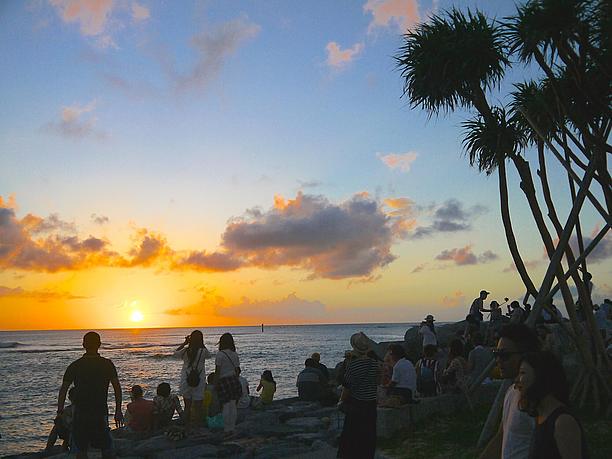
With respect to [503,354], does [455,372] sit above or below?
below

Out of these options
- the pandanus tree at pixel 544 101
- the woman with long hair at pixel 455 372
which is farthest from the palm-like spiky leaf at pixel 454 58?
the woman with long hair at pixel 455 372

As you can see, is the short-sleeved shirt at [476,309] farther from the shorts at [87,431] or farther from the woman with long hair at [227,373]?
the shorts at [87,431]

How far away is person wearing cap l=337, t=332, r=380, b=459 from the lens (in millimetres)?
7426

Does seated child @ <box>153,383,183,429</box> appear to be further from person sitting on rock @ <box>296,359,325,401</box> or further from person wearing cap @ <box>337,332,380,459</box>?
person wearing cap @ <box>337,332,380,459</box>

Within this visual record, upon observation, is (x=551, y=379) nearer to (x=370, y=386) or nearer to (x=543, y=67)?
(x=370, y=386)

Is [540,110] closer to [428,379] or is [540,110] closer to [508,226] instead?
[508,226]

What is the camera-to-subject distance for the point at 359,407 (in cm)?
743

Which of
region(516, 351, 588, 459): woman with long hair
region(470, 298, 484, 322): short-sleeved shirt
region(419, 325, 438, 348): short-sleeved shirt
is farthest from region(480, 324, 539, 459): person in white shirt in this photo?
region(470, 298, 484, 322): short-sleeved shirt

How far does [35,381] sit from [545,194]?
1389 inches

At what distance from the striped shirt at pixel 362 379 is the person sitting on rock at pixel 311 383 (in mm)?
9364

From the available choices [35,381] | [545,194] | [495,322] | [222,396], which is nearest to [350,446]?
[222,396]

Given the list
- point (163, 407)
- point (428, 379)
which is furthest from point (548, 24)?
point (163, 407)

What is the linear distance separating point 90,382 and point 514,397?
566 cm

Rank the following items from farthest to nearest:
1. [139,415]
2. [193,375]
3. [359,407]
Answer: [139,415] < [193,375] < [359,407]
